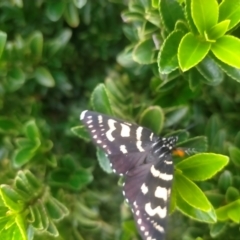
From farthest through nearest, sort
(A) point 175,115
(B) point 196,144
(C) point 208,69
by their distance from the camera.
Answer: (A) point 175,115, (B) point 196,144, (C) point 208,69

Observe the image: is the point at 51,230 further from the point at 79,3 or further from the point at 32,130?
the point at 79,3

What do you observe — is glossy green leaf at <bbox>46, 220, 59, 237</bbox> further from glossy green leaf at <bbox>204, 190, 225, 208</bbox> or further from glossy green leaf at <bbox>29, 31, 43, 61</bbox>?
glossy green leaf at <bbox>29, 31, 43, 61</bbox>

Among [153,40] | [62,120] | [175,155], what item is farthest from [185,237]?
[62,120]

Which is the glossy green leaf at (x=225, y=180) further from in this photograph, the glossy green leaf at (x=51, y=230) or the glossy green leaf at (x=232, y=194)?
the glossy green leaf at (x=51, y=230)

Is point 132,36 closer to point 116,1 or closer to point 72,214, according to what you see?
point 116,1

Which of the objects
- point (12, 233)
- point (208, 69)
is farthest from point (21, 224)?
point (208, 69)


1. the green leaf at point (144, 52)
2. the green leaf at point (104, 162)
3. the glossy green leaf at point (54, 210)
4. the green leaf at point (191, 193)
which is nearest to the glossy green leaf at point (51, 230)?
the glossy green leaf at point (54, 210)
